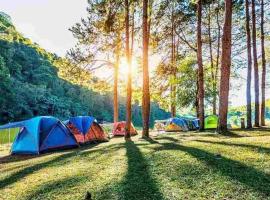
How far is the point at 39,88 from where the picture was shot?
69375mm

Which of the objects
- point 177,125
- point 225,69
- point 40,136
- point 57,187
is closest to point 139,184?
point 57,187

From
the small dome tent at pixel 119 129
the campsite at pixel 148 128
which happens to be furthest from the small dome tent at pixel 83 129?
the small dome tent at pixel 119 129

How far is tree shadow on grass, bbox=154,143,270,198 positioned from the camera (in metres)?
5.24

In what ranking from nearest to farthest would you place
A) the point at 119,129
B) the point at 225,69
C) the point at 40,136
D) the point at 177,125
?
the point at 225,69
the point at 40,136
the point at 119,129
the point at 177,125

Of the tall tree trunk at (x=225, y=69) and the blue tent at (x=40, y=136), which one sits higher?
the tall tree trunk at (x=225, y=69)

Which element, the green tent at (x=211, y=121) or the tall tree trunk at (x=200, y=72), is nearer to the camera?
the tall tree trunk at (x=200, y=72)

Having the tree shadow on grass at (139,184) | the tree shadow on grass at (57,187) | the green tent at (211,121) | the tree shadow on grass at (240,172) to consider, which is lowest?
the tree shadow on grass at (57,187)

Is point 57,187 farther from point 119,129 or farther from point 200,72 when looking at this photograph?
point 119,129

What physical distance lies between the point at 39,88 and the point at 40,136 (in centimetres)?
5634

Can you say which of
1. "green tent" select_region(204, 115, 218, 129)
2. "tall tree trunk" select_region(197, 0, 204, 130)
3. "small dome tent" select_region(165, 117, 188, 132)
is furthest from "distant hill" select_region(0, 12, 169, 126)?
"green tent" select_region(204, 115, 218, 129)

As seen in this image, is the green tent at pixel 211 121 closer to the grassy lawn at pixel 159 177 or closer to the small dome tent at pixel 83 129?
the small dome tent at pixel 83 129

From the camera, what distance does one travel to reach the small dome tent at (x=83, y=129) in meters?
17.9

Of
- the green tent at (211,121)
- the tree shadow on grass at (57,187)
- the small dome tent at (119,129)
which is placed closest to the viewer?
the tree shadow on grass at (57,187)

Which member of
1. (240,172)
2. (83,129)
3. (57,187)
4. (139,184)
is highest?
(83,129)
